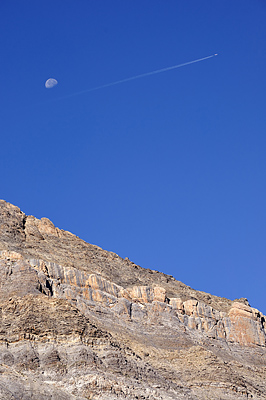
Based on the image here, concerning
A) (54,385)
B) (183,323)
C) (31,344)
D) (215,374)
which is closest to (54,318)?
(31,344)

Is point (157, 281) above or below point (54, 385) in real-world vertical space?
above

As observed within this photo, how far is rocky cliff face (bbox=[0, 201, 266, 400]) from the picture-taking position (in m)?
102

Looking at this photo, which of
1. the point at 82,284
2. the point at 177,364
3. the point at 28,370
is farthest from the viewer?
the point at 82,284

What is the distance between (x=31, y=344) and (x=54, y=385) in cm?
869

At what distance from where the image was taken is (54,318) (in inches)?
4395

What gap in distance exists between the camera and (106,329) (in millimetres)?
123375

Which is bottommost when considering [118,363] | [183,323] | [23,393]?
[23,393]

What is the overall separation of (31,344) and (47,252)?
136 ft

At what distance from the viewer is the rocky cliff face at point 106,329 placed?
101938 mm

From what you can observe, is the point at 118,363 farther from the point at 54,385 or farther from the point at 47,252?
the point at 47,252

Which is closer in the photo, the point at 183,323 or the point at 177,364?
the point at 177,364

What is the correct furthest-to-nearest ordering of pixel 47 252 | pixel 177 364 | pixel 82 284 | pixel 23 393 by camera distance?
pixel 47 252 < pixel 82 284 < pixel 177 364 < pixel 23 393

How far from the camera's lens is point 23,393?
94125 millimetres

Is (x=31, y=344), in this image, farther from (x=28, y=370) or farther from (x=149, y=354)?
(x=149, y=354)
